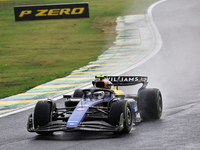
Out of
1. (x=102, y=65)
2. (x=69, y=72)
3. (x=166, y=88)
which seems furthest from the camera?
(x=102, y=65)

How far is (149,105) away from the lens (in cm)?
1078

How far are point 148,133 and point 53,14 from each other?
27593 mm

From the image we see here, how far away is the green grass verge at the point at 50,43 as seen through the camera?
18.5 metres

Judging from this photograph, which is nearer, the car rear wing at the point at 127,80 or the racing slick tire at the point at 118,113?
the racing slick tire at the point at 118,113

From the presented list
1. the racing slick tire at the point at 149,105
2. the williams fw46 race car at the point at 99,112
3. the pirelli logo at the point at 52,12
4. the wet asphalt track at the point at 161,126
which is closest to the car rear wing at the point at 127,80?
the williams fw46 race car at the point at 99,112

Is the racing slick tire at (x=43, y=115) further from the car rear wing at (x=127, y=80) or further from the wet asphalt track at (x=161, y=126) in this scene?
the car rear wing at (x=127, y=80)

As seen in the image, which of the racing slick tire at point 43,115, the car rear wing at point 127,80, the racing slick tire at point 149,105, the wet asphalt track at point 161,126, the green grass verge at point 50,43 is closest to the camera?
the wet asphalt track at point 161,126

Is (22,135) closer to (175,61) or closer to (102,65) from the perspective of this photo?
(102,65)

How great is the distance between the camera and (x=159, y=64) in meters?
19.7

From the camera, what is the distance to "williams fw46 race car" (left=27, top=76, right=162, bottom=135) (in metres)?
9.12

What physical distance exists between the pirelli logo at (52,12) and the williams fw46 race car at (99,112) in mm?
24828

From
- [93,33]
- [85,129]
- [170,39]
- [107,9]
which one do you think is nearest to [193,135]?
[85,129]

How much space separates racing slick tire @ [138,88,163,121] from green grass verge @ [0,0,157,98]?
5588mm

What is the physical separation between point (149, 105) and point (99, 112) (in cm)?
155
